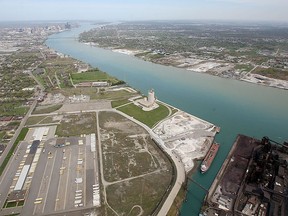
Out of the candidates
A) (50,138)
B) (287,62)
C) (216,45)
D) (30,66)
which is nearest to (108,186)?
(50,138)

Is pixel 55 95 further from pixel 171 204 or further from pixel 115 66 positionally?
pixel 171 204

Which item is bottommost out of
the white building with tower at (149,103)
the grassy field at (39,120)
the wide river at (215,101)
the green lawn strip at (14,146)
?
the wide river at (215,101)

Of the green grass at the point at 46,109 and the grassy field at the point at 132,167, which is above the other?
the grassy field at the point at 132,167

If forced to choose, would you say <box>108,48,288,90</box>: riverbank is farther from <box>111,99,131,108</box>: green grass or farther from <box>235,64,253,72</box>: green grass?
<box>111,99,131,108</box>: green grass

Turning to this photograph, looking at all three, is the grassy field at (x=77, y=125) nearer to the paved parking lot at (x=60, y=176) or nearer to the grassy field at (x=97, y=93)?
the paved parking lot at (x=60, y=176)

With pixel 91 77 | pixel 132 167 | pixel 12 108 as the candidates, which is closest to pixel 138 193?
pixel 132 167

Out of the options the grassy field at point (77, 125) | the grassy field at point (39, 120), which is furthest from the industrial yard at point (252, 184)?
the grassy field at point (39, 120)
